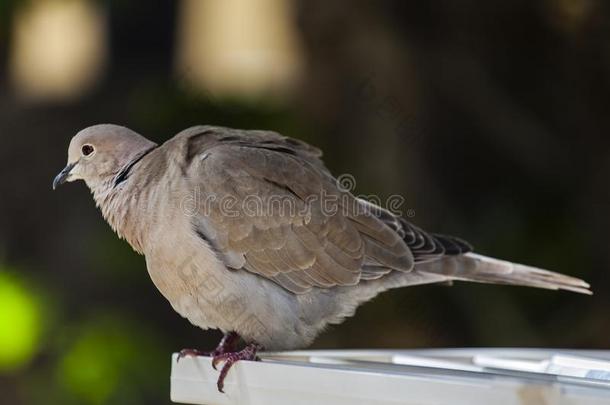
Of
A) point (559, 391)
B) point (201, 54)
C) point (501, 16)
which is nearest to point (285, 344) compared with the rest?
point (559, 391)

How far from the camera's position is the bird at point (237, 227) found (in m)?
2.18

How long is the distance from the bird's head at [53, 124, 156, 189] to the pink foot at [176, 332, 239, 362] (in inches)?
17.1

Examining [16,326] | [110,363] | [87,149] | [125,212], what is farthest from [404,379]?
[16,326]

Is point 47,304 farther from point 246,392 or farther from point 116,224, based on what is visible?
point 246,392

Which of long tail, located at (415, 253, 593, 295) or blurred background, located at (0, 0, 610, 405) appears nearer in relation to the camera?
long tail, located at (415, 253, 593, 295)

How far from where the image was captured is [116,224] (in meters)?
2.23

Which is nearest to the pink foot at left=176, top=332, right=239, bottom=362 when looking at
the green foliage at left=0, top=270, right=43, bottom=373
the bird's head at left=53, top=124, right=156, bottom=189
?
the bird's head at left=53, top=124, right=156, bottom=189

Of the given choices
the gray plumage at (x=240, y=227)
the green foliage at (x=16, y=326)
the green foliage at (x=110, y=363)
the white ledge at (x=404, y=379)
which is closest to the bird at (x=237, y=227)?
the gray plumage at (x=240, y=227)

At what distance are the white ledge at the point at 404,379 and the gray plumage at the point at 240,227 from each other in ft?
0.50

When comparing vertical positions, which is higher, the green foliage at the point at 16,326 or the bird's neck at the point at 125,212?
the bird's neck at the point at 125,212

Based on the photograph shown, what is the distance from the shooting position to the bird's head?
221 cm

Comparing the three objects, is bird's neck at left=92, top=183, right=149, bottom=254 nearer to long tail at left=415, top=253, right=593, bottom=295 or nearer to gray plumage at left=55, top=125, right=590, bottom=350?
gray plumage at left=55, top=125, right=590, bottom=350

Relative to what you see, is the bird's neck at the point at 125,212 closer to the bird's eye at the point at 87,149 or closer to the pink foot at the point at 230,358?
the bird's eye at the point at 87,149
